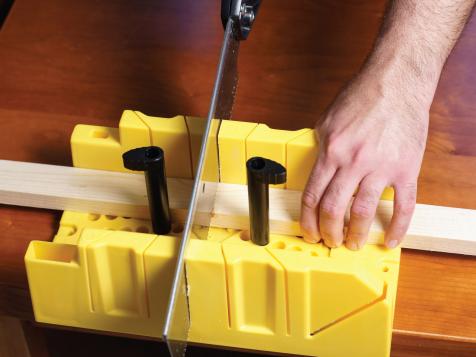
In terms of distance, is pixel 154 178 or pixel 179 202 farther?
pixel 179 202

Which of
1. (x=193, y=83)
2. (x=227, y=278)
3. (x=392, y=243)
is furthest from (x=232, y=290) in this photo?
(x=193, y=83)

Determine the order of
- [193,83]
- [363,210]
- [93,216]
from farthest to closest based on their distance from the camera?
[193,83] < [93,216] < [363,210]

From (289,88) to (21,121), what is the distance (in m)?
0.51

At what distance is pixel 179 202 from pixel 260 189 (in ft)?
0.73

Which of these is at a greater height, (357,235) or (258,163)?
(258,163)

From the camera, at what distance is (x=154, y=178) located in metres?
1.11

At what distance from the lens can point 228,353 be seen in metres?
1.71

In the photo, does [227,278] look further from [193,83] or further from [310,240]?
[193,83]

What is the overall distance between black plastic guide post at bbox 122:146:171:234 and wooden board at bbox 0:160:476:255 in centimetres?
4

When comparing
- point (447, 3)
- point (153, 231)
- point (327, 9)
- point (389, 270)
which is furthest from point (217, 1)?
point (389, 270)

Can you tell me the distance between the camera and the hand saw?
1.04 meters

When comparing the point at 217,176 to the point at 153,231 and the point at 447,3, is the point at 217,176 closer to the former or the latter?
the point at 153,231

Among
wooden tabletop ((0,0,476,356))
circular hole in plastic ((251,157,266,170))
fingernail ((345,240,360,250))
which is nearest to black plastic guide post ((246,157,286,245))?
circular hole in plastic ((251,157,266,170))

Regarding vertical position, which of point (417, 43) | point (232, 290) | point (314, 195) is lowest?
point (232, 290)
